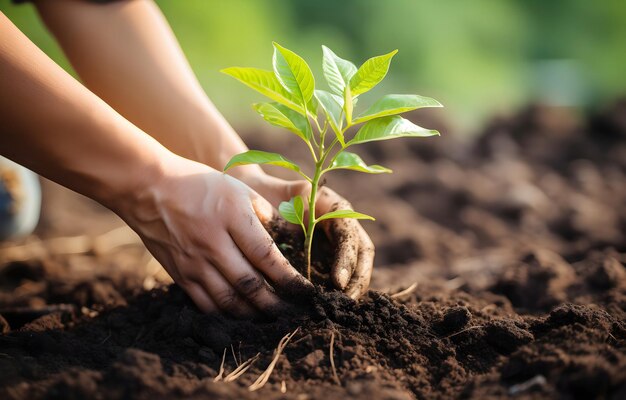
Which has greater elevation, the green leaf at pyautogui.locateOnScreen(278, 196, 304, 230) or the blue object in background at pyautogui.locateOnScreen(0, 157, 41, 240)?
the green leaf at pyautogui.locateOnScreen(278, 196, 304, 230)

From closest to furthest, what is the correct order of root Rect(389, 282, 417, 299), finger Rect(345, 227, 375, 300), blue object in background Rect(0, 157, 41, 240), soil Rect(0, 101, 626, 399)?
soil Rect(0, 101, 626, 399) → finger Rect(345, 227, 375, 300) → root Rect(389, 282, 417, 299) → blue object in background Rect(0, 157, 41, 240)

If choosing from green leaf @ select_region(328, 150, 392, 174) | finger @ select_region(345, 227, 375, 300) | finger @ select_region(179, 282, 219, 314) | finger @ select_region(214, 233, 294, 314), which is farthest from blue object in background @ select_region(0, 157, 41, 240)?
green leaf @ select_region(328, 150, 392, 174)

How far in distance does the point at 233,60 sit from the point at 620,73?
495cm

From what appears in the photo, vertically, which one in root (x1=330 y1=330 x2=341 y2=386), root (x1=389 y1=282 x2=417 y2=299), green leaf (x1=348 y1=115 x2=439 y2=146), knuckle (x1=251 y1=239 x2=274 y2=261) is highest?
green leaf (x1=348 y1=115 x2=439 y2=146)

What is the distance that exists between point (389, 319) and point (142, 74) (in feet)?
3.66

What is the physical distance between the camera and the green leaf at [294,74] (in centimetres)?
140

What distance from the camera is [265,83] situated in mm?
1421

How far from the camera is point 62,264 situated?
8.87ft

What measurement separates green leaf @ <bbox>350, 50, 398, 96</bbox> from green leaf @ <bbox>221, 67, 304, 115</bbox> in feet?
0.48

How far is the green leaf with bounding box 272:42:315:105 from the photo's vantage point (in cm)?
140

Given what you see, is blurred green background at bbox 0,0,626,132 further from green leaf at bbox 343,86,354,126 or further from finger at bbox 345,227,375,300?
green leaf at bbox 343,86,354,126

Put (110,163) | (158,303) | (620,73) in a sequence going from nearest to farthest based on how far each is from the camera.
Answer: (110,163)
(158,303)
(620,73)

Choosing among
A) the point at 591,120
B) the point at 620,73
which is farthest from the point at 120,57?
the point at 620,73

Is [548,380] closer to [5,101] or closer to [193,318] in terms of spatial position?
[193,318]
